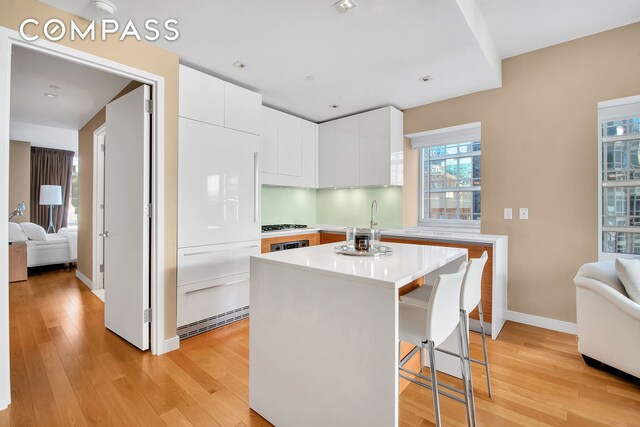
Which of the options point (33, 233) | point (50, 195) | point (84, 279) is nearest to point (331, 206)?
point (84, 279)

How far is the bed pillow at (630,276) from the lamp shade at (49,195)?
873cm

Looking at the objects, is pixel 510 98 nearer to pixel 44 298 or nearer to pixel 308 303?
pixel 308 303

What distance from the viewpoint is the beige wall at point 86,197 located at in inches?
167

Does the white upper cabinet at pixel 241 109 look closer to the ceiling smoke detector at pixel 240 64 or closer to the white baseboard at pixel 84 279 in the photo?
the ceiling smoke detector at pixel 240 64

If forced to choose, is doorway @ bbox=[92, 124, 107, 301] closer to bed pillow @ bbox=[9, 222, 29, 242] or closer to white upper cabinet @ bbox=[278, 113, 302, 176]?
A: bed pillow @ bbox=[9, 222, 29, 242]

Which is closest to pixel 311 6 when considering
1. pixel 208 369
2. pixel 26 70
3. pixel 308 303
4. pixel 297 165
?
pixel 308 303

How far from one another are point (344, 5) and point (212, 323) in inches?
109

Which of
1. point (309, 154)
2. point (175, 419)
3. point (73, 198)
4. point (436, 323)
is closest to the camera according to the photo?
point (436, 323)

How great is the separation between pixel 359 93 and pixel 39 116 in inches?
179

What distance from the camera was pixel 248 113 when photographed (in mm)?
3111

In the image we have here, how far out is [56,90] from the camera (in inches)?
131

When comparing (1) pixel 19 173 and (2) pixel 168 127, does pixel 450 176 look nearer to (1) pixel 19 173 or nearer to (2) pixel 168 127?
(2) pixel 168 127

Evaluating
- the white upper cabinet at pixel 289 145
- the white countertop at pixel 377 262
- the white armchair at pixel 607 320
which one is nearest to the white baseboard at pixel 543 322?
the white armchair at pixel 607 320

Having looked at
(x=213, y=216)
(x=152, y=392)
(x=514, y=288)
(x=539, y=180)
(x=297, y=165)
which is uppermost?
(x=297, y=165)
